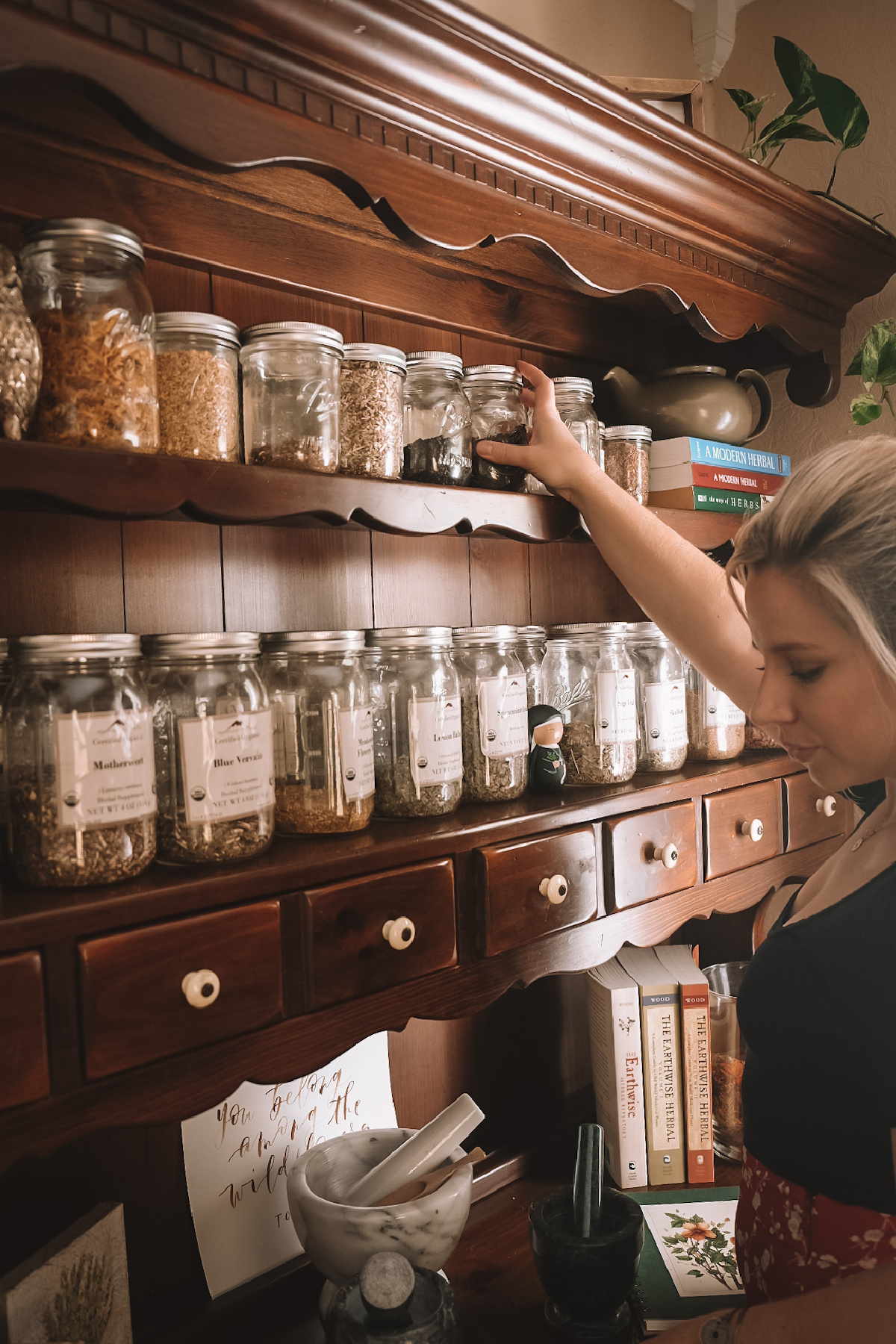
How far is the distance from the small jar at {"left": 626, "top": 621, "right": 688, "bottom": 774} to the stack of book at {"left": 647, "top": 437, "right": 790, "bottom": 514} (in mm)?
187

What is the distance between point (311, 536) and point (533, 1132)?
99 cm

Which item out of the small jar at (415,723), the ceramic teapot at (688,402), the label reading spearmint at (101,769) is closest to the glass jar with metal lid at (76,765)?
the label reading spearmint at (101,769)

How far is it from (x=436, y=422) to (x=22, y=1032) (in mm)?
739

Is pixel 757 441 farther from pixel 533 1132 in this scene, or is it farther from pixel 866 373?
pixel 533 1132

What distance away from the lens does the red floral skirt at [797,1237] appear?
0.82 meters

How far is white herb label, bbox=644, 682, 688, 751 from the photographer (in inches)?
49.9

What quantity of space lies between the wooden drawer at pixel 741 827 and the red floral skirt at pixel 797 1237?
40cm

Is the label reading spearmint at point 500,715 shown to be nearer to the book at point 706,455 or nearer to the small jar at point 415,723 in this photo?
the small jar at point 415,723

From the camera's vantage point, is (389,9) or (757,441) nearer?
(389,9)

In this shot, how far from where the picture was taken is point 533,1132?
146 cm

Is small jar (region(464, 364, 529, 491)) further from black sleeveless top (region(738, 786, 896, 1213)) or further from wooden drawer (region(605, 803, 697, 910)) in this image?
black sleeveless top (region(738, 786, 896, 1213))

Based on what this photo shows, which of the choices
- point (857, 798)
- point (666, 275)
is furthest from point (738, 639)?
point (666, 275)

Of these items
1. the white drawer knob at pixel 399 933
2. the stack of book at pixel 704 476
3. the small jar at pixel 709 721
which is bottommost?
the white drawer knob at pixel 399 933

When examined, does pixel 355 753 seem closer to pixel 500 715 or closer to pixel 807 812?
pixel 500 715
